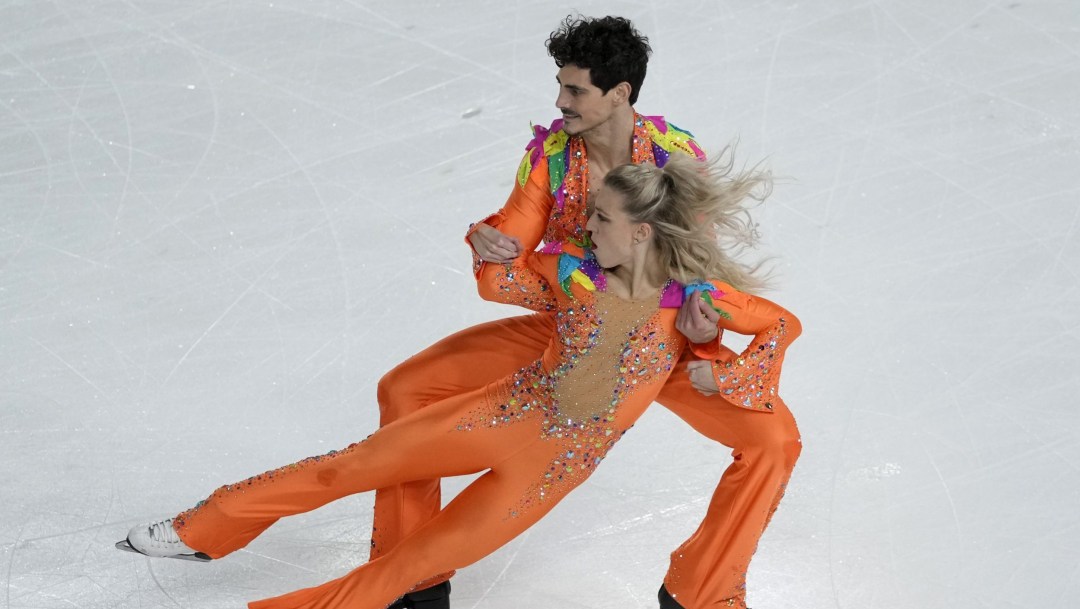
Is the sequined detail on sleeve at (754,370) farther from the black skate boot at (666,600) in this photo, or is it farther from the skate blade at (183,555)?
the skate blade at (183,555)

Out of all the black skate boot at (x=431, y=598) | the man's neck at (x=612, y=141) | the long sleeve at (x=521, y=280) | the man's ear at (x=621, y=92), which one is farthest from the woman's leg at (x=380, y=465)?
the man's ear at (x=621, y=92)

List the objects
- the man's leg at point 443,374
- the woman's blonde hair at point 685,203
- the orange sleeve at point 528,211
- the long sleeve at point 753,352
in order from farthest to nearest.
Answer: the man's leg at point 443,374 < the orange sleeve at point 528,211 < the long sleeve at point 753,352 < the woman's blonde hair at point 685,203

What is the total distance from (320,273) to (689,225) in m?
2.18

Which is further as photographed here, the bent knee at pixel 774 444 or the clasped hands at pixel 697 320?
the bent knee at pixel 774 444

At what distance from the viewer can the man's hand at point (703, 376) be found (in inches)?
154

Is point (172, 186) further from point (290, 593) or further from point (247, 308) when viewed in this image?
point (290, 593)

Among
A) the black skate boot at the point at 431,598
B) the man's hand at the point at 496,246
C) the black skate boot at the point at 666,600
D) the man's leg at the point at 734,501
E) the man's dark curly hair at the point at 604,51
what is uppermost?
the man's dark curly hair at the point at 604,51

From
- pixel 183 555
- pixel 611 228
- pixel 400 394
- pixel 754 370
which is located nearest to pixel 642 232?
pixel 611 228

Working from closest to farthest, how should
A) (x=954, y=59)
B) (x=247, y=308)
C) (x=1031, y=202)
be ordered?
(x=247, y=308), (x=1031, y=202), (x=954, y=59)

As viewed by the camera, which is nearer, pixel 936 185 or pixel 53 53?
pixel 936 185

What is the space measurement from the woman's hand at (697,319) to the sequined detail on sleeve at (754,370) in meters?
0.11

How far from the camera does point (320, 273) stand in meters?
5.63

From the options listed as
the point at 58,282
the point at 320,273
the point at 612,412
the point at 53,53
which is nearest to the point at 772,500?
the point at 612,412

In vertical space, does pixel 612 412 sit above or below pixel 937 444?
above
